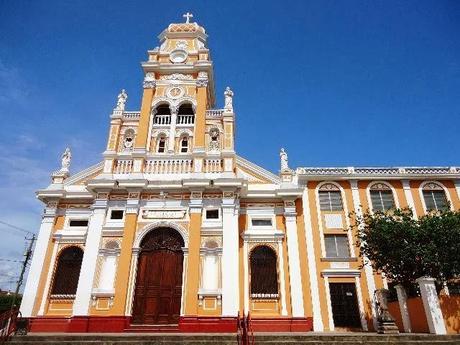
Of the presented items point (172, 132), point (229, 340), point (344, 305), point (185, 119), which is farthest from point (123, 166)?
point (344, 305)

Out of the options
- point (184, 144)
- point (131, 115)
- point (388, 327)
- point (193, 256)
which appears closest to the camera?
point (388, 327)

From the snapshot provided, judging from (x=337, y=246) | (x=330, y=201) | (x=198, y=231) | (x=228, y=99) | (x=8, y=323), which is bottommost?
(x=8, y=323)

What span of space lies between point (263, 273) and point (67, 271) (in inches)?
377

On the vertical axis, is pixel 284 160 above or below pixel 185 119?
below

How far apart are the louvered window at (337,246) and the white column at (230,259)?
17.8 ft

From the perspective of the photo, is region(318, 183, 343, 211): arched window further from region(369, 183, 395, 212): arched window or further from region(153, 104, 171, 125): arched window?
region(153, 104, 171, 125): arched window

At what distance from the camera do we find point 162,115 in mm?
20484

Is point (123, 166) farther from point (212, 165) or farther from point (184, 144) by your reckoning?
point (212, 165)

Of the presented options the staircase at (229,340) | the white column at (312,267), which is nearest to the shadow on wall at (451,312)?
the staircase at (229,340)

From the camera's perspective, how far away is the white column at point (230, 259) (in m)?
15.0

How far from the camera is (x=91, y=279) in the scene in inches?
618

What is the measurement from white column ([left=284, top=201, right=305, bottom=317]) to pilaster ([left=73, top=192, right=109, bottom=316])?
360 inches

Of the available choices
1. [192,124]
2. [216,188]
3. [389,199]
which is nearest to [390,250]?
[389,199]

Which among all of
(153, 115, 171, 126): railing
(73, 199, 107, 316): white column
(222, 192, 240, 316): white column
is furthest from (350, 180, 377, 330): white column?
(73, 199, 107, 316): white column
